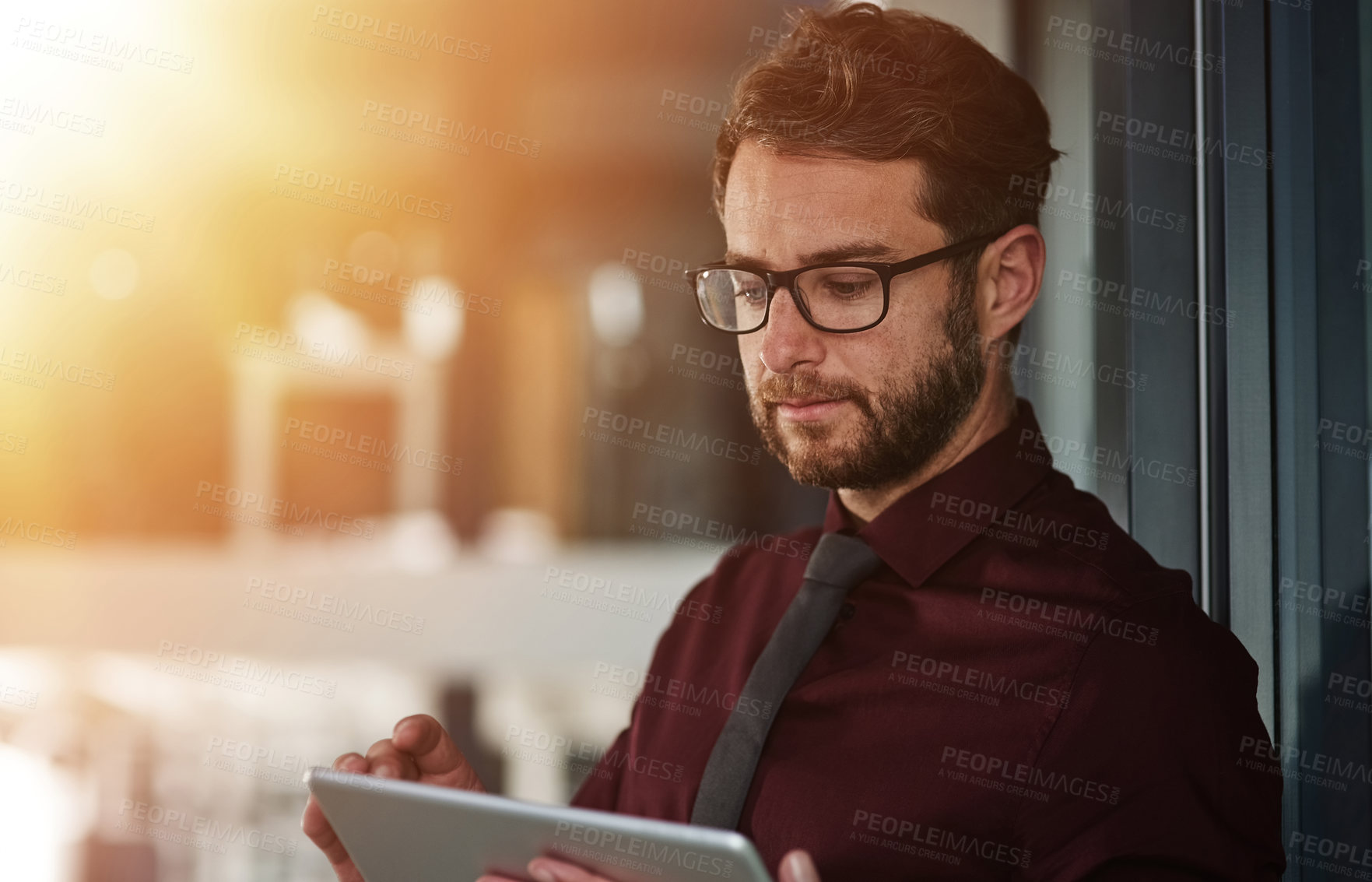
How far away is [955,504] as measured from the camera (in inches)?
42.6

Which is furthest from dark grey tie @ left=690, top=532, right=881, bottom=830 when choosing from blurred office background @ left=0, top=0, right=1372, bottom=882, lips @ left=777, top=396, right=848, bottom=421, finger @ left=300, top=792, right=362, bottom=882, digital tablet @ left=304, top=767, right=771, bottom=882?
blurred office background @ left=0, top=0, right=1372, bottom=882

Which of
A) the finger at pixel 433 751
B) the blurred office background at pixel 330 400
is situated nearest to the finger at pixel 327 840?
the finger at pixel 433 751

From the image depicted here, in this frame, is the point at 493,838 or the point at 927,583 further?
the point at 927,583

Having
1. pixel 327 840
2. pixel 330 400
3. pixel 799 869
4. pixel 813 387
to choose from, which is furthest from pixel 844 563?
pixel 330 400

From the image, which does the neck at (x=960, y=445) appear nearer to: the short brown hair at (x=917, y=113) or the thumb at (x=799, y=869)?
the short brown hair at (x=917, y=113)

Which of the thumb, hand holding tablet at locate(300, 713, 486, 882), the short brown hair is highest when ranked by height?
the short brown hair

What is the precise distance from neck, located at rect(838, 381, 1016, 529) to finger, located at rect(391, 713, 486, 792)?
53 centimetres

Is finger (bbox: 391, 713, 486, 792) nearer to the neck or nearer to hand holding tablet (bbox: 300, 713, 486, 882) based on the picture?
hand holding tablet (bbox: 300, 713, 486, 882)

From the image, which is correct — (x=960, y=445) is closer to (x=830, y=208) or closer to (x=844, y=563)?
(x=844, y=563)

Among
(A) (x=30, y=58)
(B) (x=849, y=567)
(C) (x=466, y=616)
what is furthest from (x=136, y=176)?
(B) (x=849, y=567)

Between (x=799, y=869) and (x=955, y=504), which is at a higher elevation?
(x=955, y=504)

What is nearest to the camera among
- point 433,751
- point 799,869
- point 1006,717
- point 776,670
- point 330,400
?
point 799,869

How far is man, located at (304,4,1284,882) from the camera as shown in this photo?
886 mm

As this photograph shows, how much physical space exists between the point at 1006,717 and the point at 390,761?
0.64 m
